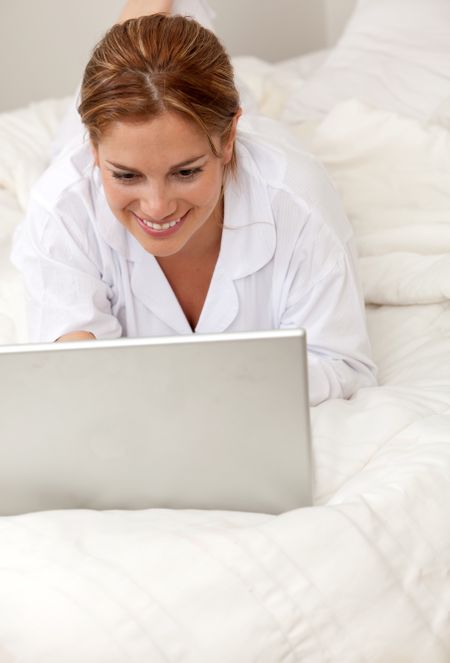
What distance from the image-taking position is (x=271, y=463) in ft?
3.73

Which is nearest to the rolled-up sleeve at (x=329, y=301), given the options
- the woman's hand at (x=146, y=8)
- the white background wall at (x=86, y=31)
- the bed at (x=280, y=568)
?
the bed at (x=280, y=568)

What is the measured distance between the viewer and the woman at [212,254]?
151cm

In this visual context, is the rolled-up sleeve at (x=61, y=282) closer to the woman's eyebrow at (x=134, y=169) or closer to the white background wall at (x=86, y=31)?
the woman's eyebrow at (x=134, y=169)

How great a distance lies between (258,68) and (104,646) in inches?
83.2

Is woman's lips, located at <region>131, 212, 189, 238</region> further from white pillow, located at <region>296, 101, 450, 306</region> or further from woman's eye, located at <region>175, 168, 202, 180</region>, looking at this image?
white pillow, located at <region>296, 101, 450, 306</region>

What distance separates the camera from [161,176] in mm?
1407

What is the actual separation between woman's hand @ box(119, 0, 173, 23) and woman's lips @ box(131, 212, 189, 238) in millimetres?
676

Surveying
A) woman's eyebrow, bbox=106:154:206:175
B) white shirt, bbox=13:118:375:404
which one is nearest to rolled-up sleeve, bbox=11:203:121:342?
white shirt, bbox=13:118:375:404

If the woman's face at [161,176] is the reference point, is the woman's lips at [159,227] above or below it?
below

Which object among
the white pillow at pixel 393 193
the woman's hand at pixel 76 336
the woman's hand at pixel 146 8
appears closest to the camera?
the woman's hand at pixel 76 336

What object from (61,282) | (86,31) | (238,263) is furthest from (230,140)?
(86,31)

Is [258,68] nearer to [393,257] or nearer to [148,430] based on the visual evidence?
[393,257]

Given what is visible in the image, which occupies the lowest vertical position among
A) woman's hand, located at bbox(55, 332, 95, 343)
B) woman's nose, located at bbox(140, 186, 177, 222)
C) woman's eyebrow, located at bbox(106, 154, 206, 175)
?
woman's hand, located at bbox(55, 332, 95, 343)

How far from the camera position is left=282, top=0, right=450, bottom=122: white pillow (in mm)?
2344
